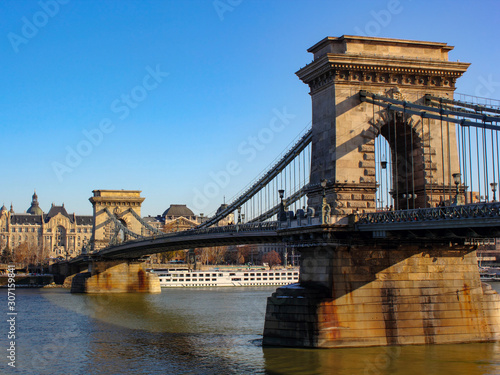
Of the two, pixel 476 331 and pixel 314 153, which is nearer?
pixel 476 331

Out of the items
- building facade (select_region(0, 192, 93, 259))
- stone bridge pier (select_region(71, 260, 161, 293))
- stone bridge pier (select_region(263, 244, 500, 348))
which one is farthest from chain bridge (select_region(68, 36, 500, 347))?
building facade (select_region(0, 192, 93, 259))

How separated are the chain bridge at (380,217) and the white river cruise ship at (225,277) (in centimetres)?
6697

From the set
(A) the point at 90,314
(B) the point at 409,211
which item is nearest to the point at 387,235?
(B) the point at 409,211

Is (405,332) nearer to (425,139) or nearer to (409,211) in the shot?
(409,211)

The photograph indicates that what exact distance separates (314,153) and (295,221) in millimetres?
3956

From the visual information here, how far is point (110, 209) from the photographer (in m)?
103

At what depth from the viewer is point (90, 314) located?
177ft

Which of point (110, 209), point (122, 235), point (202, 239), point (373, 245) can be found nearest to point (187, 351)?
point (373, 245)

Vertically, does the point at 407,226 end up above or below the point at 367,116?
below

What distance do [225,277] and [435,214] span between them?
78.5 meters

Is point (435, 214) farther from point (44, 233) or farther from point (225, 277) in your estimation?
point (44, 233)

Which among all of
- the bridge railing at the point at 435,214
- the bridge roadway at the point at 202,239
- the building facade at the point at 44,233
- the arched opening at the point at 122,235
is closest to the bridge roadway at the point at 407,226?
the bridge railing at the point at 435,214

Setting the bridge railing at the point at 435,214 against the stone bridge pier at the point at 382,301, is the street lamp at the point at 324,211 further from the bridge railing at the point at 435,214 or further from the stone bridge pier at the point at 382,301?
the bridge railing at the point at 435,214

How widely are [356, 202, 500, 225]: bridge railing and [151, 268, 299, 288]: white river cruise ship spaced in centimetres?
7225
